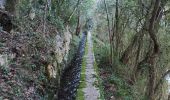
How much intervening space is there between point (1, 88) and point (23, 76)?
5.39 feet

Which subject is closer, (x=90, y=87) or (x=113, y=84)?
(x=90, y=87)

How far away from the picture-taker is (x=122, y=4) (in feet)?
51.7

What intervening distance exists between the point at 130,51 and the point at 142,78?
2106 mm

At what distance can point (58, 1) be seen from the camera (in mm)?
21047

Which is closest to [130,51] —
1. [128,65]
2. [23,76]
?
[128,65]

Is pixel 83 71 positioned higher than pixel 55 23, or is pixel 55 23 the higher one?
pixel 55 23

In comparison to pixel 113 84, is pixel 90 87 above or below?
above

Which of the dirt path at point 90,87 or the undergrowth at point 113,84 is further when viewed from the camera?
the undergrowth at point 113,84

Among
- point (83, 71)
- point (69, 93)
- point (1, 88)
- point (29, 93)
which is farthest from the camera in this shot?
point (83, 71)

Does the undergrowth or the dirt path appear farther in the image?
the undergrowth

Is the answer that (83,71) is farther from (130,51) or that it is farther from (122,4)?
(122,4)

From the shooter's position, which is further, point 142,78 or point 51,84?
point 142,78

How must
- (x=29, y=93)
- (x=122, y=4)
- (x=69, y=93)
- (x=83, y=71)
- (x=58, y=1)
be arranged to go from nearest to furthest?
(x=29, y=93), (x=69, y=93), (x=83, y=71), (x=122, y=4), (x=58, y=1)

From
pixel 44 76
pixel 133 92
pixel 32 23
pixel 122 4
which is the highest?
Result: pixel 122 4
